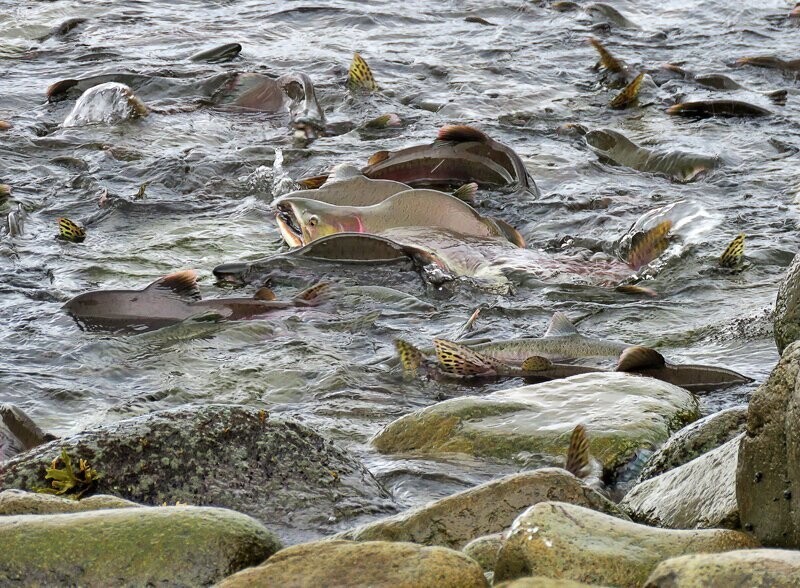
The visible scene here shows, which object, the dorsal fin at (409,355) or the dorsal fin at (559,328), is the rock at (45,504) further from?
the dorsal fin at (559,328)

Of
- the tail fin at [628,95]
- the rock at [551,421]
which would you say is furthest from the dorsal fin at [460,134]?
the rock at [551,421]

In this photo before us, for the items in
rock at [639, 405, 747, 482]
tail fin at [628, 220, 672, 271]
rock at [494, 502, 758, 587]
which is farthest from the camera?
tail fin at [628, 220, 672, 271]

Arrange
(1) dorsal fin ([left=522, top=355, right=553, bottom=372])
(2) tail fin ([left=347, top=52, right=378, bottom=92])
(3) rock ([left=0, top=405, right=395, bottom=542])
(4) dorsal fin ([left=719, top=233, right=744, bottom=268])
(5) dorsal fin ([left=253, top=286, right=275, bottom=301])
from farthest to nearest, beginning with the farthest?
(2) tail fin ([left=347, top=52, right=378, bottom=92]) < (4) dorsal fin ([left=719, top=233, right=744, bottom=268]) < (5) dorsal fin ([left=253, top=286, right=275, bottom=301]) < (1) dorsal fin ([left=522, top=355, right=553, bottom=372]) < (3) rock ([left=0, top=405, right=395, bottom=542])

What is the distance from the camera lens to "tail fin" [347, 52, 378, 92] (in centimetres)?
1037

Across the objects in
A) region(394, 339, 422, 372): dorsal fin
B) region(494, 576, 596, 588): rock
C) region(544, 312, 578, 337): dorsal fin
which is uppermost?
region(494, 576, 596, 588): rock

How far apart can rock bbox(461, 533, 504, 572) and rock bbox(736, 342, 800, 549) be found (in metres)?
0.66

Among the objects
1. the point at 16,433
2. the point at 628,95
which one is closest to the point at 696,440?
the point at 16,433

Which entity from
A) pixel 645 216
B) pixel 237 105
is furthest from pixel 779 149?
pixel 237 105

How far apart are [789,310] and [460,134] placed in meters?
4.30

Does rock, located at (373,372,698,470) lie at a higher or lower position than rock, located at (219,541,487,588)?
lower

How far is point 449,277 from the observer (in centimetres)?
677

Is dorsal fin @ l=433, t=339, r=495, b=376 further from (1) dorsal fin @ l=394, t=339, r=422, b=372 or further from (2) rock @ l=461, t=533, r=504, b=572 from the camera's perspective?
(2) rock @ l=461, t=533, r=504, b=572

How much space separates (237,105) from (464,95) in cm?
197

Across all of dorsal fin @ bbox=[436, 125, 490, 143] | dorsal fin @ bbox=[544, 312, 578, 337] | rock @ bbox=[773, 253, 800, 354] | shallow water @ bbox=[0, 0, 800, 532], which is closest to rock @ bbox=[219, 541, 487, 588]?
shallow water @ bbox=[0, 0, 800, 532]
